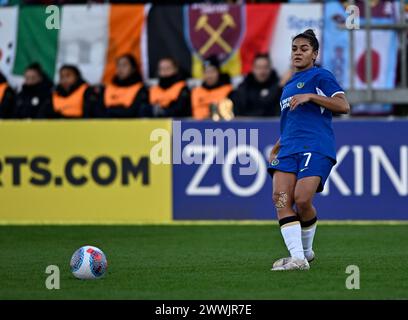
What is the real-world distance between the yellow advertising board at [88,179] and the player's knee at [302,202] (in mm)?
6193

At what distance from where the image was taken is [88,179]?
16.0 meters

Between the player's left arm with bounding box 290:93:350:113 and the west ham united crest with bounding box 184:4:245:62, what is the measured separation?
28.6ft

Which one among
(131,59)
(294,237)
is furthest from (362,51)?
(294,237)

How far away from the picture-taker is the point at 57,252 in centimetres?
1198

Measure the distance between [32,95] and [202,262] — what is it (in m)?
8.01

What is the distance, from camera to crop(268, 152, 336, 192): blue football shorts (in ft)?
32.2

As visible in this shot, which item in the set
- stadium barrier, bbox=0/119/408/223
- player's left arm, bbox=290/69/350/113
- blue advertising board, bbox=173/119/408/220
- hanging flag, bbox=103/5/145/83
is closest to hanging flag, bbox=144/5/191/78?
hanging flag, bbox=103/5/145/83

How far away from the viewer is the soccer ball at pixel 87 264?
9.44 metres

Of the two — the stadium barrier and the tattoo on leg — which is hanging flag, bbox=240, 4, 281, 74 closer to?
the stadium barrier

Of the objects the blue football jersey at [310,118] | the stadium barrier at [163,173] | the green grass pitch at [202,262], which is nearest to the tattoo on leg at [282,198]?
the blue football jersey at [310,118]

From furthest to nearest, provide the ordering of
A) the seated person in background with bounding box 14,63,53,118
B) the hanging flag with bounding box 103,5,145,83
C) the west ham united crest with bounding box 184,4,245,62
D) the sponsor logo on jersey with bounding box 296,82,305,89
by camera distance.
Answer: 1. the hanging flag with bounding box 103,5,145,83
2. the west ham united crest with bounding box 184,4,245,62
3. the seated person in background with bounding box 14,63,53,118
4. the sponsor logo on jersey with bounding box 296,82,305,89

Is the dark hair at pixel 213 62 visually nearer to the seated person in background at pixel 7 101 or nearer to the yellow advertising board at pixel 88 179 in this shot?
the yellow advertising board at pixel 88 179

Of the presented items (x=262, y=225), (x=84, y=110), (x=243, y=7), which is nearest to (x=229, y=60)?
(x=243, y=7)

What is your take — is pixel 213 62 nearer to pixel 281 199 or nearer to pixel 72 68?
pixel 72 68
